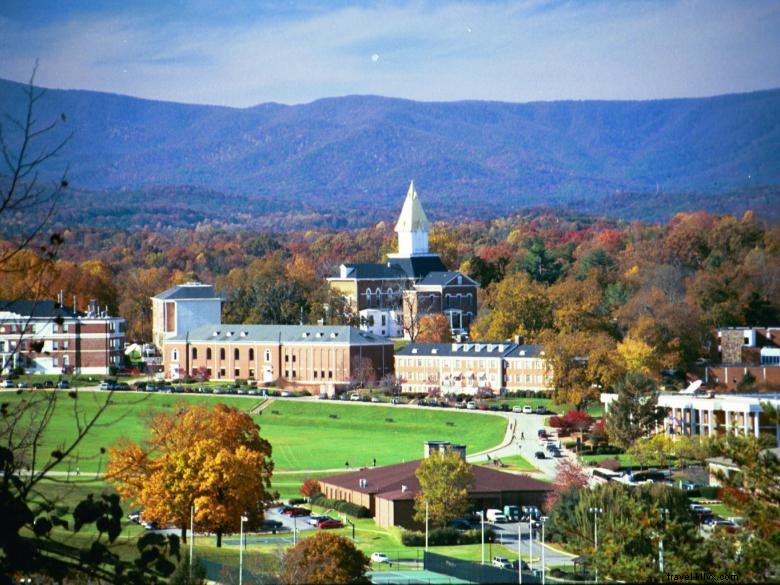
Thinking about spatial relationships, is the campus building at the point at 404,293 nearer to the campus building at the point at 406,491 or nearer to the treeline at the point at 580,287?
the treeline at the point at 580,287

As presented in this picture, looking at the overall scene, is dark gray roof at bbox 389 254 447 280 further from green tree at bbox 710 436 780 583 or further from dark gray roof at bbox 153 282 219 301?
green tree at bbox 710 436 780 583

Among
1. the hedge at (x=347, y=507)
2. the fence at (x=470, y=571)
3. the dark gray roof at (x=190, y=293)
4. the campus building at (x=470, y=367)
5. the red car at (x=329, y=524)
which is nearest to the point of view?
the fence at (x=470, y=571)

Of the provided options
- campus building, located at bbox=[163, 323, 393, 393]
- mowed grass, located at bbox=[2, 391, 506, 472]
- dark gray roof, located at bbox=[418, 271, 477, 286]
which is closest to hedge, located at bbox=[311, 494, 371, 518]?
mowed grass, located at bbox=[2, 391, 506, 472]

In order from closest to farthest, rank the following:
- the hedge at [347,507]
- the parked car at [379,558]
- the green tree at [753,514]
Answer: the green tree at [753,514], the parked car at [379,558], the hedge at [347,507]

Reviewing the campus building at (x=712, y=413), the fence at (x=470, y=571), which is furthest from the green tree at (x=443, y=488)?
the campus building at (x=712, y=413)

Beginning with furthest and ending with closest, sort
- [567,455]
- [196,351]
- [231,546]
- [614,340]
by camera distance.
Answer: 1. [196,351]
2. [614,340]
3. [567,455]
4. [231,546]

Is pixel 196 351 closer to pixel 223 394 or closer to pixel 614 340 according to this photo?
pixel 223 394

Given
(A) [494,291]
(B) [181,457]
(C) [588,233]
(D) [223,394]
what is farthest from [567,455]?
(C) [588,233]
